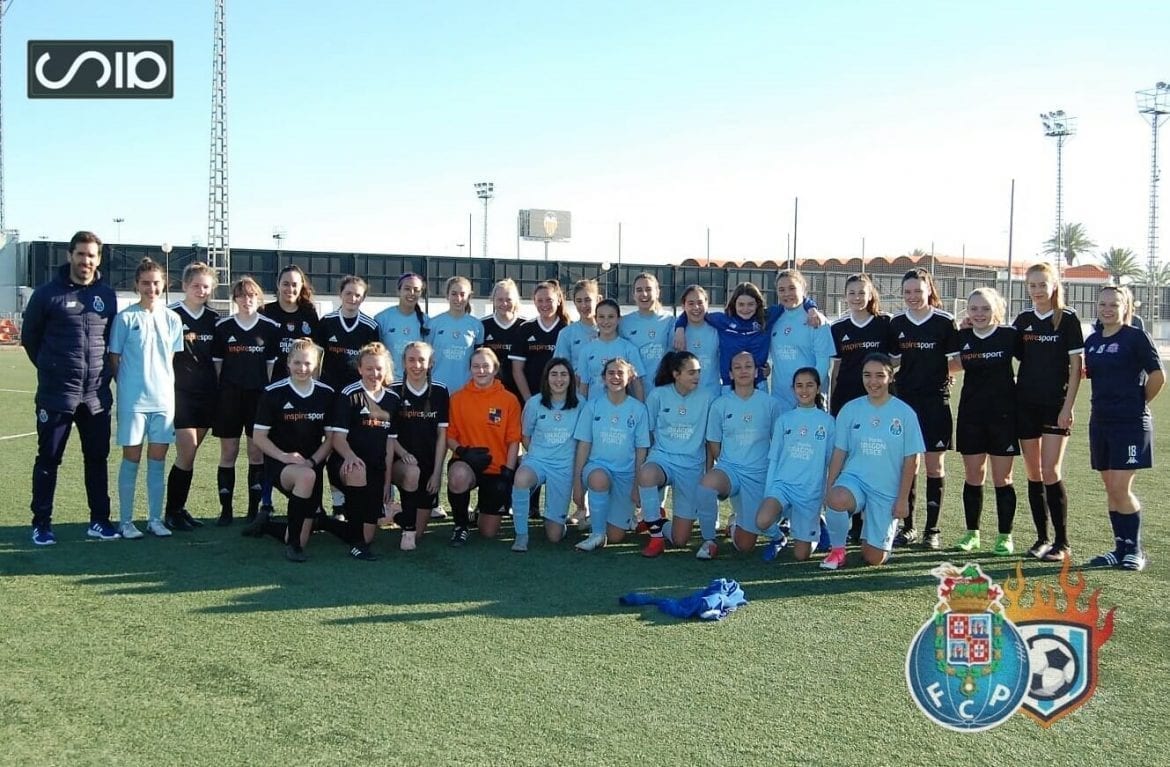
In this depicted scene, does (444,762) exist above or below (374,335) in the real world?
below

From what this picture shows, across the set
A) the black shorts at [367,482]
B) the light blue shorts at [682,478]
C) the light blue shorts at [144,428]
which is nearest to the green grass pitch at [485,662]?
the black shorts at [367,482]

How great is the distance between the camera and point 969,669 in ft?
11.5

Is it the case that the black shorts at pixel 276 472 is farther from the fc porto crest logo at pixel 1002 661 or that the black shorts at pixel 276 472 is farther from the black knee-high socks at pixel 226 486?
the fc porto crest logo at pixel 1002 661

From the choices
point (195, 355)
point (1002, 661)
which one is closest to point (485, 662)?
point (1002, 661)

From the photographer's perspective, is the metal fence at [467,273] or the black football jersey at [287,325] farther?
the metal fence at [467,273]

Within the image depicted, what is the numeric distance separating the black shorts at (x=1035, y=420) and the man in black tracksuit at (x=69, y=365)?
555 centimetres

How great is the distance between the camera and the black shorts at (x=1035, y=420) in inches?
224

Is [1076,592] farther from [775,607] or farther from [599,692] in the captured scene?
[599,692]

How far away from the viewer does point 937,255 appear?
5116cm

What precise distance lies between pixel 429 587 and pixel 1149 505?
18.3 feet

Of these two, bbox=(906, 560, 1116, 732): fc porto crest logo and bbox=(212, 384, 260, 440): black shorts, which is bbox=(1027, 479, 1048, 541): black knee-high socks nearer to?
bbox=(906, 560, 1116, 732): fc porto crest logo

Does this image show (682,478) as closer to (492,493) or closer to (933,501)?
(492,493)

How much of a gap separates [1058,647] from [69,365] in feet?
17.7

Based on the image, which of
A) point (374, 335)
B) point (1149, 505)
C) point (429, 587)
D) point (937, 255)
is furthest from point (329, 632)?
point (937, 255)
